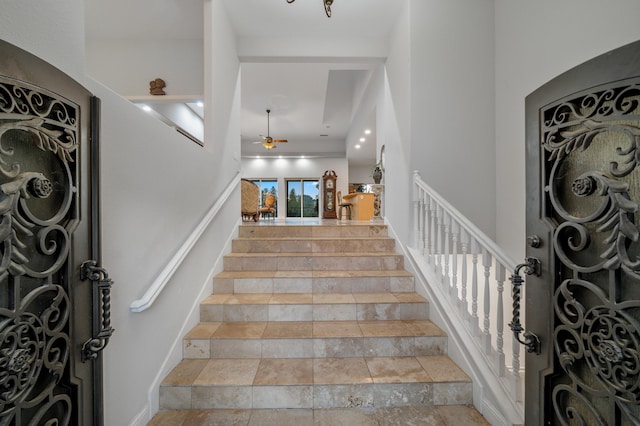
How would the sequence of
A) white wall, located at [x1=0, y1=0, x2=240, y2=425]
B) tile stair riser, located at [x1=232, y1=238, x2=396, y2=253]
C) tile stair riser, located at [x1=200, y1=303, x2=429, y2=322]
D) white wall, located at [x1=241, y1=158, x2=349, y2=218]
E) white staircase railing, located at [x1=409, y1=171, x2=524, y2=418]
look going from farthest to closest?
white wall, located at [x1=241, y1=158, x2=349, y2=218] → tile stair riser, located at [x1=232, y1=238, x2=396, y2=253] → tile stair riser, located at [x1=200, y1=303, x2=429, y2=322] → white staircase railing, located at [x1=409, y1=171, x2=524, y2=418] → white wall, located at [x1=0, y1=0, x2=240, y2=425]

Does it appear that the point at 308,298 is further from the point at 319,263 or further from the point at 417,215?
the point at 417,215

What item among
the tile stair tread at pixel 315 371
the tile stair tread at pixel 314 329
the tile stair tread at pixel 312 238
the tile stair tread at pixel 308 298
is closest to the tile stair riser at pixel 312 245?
the tile stair tread at pixel 312 238

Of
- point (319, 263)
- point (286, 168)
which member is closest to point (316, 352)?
point (319, 263)

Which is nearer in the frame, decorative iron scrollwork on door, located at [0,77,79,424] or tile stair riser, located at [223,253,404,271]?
decorative iron scrollwork on door, located at [0,77,79,424]

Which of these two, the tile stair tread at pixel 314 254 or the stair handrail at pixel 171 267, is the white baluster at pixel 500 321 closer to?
Answer: the tile stair tread at pixel 314 254

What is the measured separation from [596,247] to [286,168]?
1015cm

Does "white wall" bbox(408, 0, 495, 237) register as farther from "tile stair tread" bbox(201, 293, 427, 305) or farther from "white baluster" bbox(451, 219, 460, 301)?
"tile stair tread" bbox(201, 293, 427, 305)

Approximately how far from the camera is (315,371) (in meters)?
1.75

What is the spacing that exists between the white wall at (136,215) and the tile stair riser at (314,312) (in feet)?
0.67

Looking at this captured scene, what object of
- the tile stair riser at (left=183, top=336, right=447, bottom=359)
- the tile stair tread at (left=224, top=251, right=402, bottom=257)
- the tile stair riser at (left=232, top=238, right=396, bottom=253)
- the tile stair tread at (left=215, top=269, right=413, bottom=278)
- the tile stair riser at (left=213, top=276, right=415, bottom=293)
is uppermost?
the tile stair riser at (left=232, top=238, right=396, bottom=253)

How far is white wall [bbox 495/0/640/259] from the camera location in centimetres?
157

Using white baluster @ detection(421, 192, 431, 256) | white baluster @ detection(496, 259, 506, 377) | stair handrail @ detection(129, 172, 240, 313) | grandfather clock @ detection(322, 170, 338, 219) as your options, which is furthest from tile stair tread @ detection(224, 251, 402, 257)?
grandfather clock @ detection(322, 170, 338, 219)

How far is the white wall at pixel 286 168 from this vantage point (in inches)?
410

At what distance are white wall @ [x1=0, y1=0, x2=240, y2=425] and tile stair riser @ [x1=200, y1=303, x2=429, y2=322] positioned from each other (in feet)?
0.67
